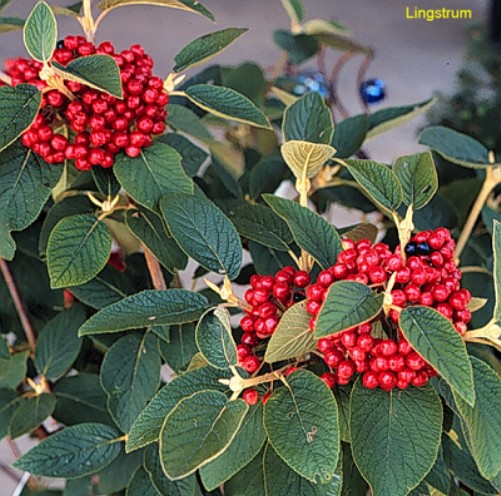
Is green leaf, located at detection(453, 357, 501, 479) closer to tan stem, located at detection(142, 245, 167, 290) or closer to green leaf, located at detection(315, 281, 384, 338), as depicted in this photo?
green leaf, located at detection(315, 281, 384, 338)

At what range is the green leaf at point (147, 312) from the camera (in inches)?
14.3

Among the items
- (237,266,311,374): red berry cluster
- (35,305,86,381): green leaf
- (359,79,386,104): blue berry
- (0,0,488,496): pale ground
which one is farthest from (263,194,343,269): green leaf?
(0,0,488,496): pale ground

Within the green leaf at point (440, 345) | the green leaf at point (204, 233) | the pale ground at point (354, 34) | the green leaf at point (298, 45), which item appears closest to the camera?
the green leaf at point (440, 345)

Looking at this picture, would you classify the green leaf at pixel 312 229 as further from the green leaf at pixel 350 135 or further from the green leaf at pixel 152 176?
the green leaf at pixel 350 135

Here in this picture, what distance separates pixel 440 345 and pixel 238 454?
0.36 ft

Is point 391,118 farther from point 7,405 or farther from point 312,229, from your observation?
point 7,405

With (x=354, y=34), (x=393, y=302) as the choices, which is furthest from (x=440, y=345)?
(x=354, y=34)

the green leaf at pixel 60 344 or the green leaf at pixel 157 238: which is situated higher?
the green leaf at pixel 157 238

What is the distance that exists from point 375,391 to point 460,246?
0.25 metres

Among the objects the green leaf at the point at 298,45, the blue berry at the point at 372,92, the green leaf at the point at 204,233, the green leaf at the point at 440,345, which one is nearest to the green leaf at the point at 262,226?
the green leaf at the point at 204,233

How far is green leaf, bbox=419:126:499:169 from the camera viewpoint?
552mm

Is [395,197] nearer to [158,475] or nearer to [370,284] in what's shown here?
[370,284]

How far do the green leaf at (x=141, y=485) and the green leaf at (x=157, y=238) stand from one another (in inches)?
5.1

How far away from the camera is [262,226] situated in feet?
1.50
